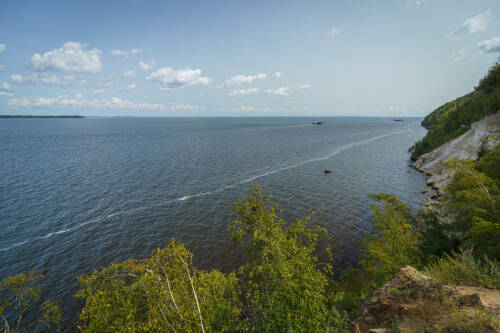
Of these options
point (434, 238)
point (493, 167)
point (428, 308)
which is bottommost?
point (434, 238)

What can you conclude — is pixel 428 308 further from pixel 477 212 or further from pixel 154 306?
pixel 154 306

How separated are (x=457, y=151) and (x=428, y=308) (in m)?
58.0

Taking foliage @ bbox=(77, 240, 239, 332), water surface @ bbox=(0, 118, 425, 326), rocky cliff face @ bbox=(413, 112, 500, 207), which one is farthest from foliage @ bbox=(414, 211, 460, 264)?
foliage @ bbox=(77, 240, 239, 332)

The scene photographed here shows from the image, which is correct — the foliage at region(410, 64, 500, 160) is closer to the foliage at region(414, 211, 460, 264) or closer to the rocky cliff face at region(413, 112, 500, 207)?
the rocky cliff face at region(413, 112, 500, 207)

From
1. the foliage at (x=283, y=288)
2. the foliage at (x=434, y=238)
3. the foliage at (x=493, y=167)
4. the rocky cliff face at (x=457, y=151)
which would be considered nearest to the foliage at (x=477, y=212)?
the foliage at (x=434, y=238)

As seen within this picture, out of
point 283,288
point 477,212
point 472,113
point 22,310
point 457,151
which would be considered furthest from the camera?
point 472,113

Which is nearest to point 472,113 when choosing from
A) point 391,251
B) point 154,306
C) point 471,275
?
point 391,251

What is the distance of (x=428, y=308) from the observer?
11.5m

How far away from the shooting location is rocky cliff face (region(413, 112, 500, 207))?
4434cm

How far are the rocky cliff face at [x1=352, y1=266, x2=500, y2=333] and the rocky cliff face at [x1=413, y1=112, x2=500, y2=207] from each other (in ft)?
112

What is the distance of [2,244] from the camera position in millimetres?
28969

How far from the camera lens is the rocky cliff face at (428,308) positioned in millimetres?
9547

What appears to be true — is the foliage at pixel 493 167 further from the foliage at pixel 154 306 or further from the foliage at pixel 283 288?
the foliage at pixel 154 306

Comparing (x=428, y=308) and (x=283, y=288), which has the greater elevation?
(x=283, y=288)
